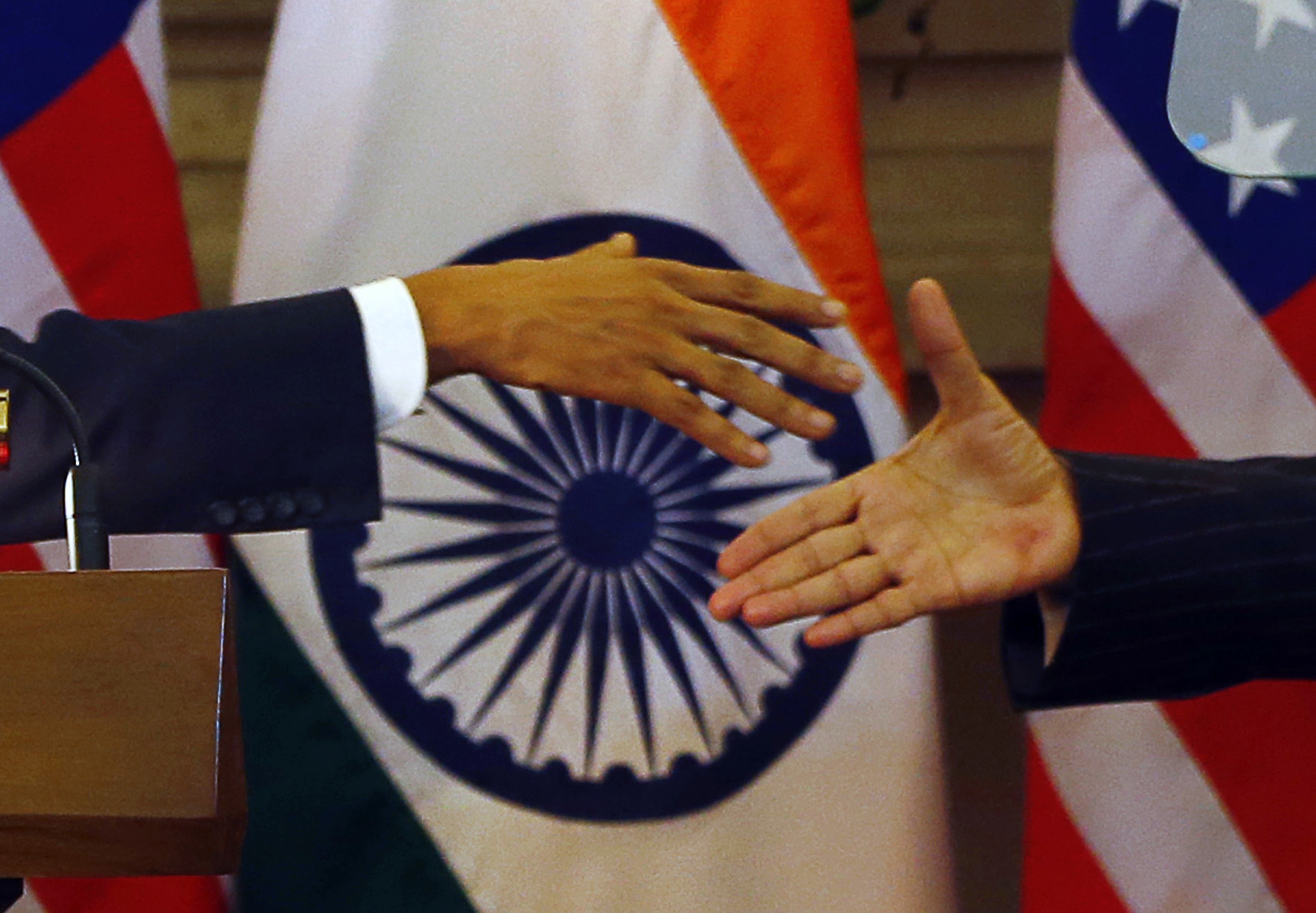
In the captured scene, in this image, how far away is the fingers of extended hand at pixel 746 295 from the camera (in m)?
1.12

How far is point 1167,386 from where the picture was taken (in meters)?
1.59

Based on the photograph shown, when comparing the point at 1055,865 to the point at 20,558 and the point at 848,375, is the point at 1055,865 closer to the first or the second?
the point at 848,375

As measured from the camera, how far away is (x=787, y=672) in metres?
1.56

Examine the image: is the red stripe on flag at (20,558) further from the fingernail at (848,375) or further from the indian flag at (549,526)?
the fingernail at (848,375)

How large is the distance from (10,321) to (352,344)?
1.86 feet

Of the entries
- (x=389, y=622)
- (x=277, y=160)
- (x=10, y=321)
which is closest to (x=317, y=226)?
(x=277, y=160)

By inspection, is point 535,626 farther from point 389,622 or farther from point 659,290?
point 659,290

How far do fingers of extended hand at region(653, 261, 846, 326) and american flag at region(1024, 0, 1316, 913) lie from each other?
1.93ft

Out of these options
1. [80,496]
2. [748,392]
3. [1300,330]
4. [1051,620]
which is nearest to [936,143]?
[1300,330]

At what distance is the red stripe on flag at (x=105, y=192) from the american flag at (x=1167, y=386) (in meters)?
0.96

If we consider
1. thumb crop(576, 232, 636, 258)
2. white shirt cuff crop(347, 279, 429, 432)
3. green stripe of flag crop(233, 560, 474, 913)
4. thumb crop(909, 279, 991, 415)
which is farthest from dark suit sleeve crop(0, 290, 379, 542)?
green stripe of flag crop(233, 560, 474, 913)

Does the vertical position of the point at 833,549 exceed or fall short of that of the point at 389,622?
it exceeds it

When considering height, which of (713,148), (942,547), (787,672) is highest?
(713,148)

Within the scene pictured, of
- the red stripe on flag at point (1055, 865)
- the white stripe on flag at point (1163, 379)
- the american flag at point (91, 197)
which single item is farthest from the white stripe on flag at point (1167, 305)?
the american flag at point (91, 197)
